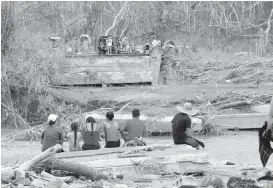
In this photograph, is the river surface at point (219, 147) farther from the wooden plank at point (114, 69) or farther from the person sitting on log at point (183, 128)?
the wooden plank at point (114, 69)

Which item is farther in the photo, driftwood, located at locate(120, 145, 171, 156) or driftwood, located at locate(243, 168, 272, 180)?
driftwood, located at locate(120, 145, 171, 156)

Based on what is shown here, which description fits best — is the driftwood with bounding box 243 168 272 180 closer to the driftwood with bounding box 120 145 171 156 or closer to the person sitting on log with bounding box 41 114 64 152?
the driftwood with bounding box 120 145 171 156

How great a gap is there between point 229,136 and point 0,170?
1196 cm

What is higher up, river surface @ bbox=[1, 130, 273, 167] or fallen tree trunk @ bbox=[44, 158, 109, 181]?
fallen tree trunk @ bbox=[44, 158, 109, 181]

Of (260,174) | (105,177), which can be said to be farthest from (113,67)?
(260,174)

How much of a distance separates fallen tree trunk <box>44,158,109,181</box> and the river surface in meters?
4.67

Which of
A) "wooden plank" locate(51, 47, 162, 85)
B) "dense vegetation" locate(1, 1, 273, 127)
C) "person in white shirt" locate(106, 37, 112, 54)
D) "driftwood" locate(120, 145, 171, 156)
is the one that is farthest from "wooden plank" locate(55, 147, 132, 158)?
"person in white shirt" locate(106, 37, 112, 54)

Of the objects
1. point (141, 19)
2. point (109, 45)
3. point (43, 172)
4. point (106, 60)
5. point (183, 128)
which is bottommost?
point (43, 172)

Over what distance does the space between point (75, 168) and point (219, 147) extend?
27.8ft

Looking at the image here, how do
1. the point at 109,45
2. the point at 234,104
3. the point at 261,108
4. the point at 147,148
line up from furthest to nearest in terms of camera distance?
the point at 109,45 < the point at 234,104 < the point at 261,108 < the point at 147,148

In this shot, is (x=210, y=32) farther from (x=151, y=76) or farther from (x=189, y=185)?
(x=189, y=185)

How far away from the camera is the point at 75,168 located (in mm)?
9875

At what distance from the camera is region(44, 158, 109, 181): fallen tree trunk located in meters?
9.86

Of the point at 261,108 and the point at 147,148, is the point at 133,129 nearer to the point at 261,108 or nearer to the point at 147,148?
the point at 147,148
